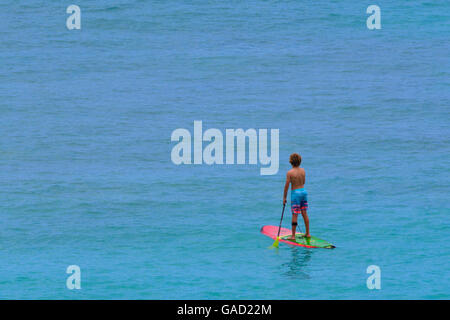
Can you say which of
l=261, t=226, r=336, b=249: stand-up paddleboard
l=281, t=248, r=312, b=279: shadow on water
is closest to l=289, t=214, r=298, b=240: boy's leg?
l=261, t=226, r=336, b=249: stand-up paddleboard

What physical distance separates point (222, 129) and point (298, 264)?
20987 mm

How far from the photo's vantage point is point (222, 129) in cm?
3691

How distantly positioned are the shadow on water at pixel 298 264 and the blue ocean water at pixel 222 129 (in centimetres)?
5

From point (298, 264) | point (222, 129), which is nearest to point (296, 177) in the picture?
point (298, 264)

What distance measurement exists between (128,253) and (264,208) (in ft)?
20.3

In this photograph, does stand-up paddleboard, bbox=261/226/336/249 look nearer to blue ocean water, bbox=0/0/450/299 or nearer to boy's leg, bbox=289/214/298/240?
boy's leg, bbox=289/214/298/240

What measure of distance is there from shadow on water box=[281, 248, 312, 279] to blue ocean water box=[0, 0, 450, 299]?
5 centimetres

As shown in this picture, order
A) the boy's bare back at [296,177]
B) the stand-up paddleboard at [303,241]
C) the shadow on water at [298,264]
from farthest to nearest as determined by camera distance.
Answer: the stand-up paddleboard at [303,241] → the boy's bare back at [296,177] → the shadow on water at [298,264]

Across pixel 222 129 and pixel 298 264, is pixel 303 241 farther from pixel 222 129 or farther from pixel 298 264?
pixel 222 129

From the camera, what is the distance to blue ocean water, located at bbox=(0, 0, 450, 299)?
16359mm

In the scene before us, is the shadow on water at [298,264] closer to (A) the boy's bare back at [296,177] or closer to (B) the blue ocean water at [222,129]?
(B) the blue ocean water at [222,129]

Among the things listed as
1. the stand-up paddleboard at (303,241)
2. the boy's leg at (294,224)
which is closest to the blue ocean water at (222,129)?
the stand-up paddleboard at (303,241)

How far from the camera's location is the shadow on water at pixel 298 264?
1547 cm

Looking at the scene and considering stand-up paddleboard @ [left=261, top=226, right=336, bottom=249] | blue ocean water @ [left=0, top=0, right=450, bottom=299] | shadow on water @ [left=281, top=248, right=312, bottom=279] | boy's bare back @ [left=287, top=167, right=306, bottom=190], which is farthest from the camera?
stand-up paddleboard @ [left=261, top=226, right=336, bottom=249]
